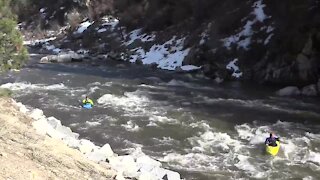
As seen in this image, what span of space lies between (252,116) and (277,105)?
3.13 meters

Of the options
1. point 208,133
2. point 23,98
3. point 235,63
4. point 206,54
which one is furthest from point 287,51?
point 23,98

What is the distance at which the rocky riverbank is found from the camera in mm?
9891

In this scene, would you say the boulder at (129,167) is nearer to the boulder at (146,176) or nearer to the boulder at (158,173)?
the boulder at (146,176)

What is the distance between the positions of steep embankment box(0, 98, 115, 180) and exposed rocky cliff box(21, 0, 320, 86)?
67.3ft

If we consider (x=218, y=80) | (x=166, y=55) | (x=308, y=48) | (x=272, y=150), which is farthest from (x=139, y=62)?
(x=272, y=150)

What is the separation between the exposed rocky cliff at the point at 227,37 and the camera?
102 feet

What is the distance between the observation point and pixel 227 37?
38281 millimetres

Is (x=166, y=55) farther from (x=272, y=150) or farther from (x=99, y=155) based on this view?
(x=99, y=155)

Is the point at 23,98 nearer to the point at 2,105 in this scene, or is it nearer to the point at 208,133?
the point at 2,105

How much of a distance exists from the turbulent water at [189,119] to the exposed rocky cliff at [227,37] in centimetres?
273

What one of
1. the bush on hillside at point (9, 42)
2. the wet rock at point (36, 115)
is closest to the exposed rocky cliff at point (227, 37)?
the wet rock at point (36, 115)

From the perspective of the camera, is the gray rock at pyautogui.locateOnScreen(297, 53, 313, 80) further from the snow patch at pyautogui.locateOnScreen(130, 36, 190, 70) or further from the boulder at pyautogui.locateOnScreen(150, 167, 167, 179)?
the boulder at pyautogui.locateOnScreen(150, 167, 167, 179)

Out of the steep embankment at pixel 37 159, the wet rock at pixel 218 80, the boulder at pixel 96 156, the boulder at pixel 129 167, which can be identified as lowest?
the wet rock at pixel 218 80

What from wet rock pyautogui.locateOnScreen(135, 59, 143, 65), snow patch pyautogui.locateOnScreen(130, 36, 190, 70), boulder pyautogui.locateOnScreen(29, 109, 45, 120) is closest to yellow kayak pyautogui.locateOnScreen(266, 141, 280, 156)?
boulder pyautogui.locateOnScreen(29, 109, 45, 120)
